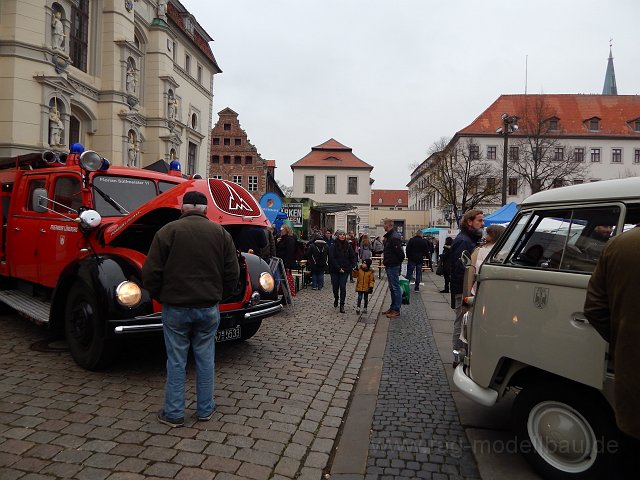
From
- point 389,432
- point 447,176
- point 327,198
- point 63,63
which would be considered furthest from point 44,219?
point 327,198

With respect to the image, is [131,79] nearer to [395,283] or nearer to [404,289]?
[404,289]

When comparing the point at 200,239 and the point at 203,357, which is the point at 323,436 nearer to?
the point at 203,357

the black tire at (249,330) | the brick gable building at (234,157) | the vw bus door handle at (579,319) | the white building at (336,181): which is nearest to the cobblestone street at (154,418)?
the black tire at (249,330)

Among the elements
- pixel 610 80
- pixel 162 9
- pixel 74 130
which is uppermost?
pixel 610 80

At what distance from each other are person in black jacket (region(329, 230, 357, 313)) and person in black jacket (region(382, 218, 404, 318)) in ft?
3.47

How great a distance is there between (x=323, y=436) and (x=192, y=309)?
150cm

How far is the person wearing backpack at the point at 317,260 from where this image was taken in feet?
42.1

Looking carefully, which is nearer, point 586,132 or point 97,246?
point 97,246

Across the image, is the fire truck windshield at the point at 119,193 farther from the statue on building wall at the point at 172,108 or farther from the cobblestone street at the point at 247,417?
the statue on building wall at the point at 172,108

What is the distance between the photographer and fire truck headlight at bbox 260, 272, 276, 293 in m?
5.91

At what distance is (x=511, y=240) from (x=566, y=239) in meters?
0.47

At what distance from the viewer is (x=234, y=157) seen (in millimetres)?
52812

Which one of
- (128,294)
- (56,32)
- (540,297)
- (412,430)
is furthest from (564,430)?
(56,32)

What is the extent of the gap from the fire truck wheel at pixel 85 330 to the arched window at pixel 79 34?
17.4 metres
